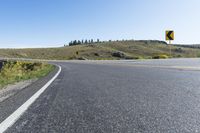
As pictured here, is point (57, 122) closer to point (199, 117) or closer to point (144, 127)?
point (144, 127)

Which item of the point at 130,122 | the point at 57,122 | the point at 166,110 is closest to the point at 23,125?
the point at 57,122

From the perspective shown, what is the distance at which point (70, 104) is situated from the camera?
6.77 metres

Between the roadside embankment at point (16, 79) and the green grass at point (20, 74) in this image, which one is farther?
the green grass at point (20, 74)

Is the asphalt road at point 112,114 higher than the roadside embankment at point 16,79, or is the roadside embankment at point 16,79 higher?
the asphalt road at point 112,114

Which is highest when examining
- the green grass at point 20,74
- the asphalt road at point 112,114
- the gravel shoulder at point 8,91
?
the asphalt road at point 112,114

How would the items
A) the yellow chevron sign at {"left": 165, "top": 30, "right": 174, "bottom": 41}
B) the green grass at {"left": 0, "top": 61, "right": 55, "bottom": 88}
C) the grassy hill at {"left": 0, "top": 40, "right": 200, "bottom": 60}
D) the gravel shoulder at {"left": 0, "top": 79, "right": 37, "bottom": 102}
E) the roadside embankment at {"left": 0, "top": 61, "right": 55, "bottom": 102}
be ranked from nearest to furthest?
the gravel shoulder at {"left": 0, "top": 79, "right": 37, "bottom": 102} → the roadside embankment at {"left": 0, "top": 61, "right": 55, "bottom": 102} → the green grass at {"left": 0, "top": 61, "right": 55, "bottom": 88} → the yellow chevron sign at {"left": 165, "top": 30, "right": 174, "bottom": 41} → the grassy hill at {"left": 0, "top": 40, "right": 200, "bottom": 60}

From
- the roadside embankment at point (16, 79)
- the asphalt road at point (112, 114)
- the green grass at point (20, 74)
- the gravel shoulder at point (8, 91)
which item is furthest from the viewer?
the green grass at point (20, 74)

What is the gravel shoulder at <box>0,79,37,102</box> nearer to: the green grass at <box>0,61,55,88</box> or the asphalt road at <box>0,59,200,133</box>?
the green grass at <box>0,61,55,88</box>

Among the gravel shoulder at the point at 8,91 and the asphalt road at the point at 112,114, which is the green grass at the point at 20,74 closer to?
the gravel shoulder at the point at 8,91

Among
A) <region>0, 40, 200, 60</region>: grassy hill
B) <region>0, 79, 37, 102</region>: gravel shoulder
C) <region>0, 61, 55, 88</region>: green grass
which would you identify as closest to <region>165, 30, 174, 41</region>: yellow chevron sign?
<region>0, 61, 55, 88</region>: green grass

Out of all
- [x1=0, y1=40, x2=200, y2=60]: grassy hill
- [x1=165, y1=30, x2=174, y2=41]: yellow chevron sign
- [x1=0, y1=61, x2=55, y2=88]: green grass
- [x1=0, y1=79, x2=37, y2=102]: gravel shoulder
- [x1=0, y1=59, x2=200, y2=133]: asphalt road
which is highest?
[x1=165, y1=30, x2=174, y2=41]: yellow chevron sign

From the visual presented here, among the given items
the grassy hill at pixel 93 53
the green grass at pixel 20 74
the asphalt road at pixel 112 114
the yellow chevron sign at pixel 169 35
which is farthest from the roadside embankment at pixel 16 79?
the grassy hill at pixel 93 53

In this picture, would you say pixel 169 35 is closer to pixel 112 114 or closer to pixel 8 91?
pixel 8 91

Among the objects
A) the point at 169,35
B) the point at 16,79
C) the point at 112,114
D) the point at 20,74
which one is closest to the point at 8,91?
the point at 112,114
